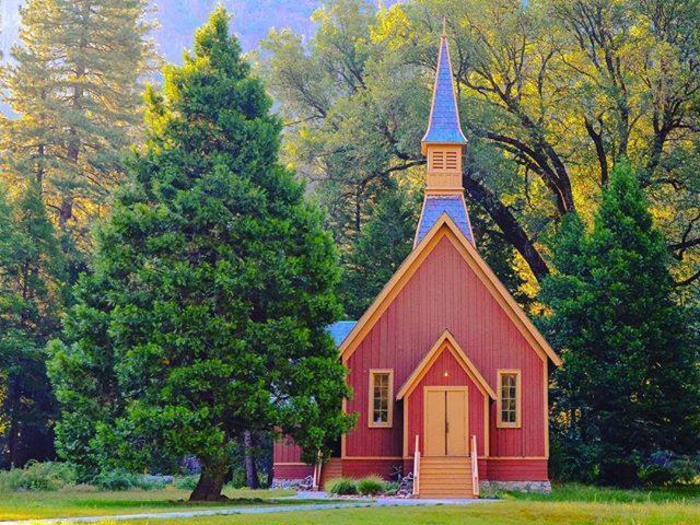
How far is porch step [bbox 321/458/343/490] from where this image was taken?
105ft

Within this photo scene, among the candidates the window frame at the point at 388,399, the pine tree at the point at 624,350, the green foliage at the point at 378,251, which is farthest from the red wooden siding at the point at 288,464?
the green foliage at the point at 378,251

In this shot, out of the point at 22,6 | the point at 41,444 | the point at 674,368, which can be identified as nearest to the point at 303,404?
the point at 674,368

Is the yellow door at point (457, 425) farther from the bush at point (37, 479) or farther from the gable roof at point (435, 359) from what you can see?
the bush at point (37, 479)

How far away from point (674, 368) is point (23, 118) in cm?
3006

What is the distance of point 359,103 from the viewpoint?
4291 centimetres

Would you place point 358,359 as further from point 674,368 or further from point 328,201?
point 328,201

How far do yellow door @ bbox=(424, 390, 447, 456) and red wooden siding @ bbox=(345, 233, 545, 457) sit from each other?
141 cm

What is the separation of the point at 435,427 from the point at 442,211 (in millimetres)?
7667

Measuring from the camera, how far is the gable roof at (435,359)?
3067cm

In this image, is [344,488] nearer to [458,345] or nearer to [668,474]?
[458,345]

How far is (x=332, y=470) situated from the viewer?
3219 centimetres

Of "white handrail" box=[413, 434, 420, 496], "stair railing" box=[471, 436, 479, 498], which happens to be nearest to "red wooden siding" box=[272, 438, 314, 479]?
"white handrail" box=[413, 434, 420, 496]

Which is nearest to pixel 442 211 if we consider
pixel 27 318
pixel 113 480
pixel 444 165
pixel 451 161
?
pixel 444 165

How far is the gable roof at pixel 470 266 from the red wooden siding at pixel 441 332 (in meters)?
0.15
